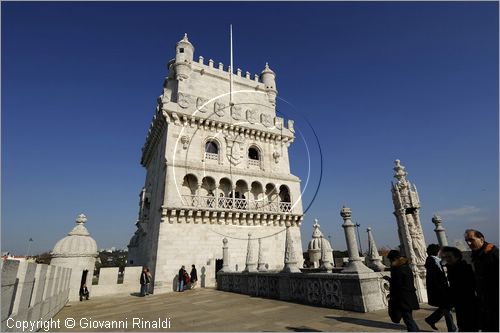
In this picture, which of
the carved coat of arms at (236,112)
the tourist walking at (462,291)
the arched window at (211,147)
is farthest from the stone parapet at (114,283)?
the tourist walking at (462,291)

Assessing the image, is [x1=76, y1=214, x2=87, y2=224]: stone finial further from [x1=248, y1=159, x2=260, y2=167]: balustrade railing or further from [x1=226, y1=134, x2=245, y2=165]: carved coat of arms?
[x1=248, y1=159, x2=260, y2=167]: balustrade railing

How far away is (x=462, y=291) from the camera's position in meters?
4.20

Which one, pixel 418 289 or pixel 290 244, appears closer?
pixel 418 289

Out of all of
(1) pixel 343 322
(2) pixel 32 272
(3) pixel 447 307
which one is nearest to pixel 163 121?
(2) pixel 32 272

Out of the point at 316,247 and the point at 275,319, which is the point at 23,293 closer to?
the point at 275,319

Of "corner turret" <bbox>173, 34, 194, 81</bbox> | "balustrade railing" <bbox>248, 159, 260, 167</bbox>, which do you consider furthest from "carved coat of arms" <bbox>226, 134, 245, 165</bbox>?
"corner turret" <bbox>173, 34, 194, 81</bbox>

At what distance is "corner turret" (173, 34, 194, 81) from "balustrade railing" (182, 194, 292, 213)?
1200cm

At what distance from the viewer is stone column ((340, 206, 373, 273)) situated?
812cm

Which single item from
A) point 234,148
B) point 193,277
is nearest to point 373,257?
point 193,277

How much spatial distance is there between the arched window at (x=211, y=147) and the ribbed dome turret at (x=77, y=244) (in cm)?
1161

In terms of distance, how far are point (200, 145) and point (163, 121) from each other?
13.4ft

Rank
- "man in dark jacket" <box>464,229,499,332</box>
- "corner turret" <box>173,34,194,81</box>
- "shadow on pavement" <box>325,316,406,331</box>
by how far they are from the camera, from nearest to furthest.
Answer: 1. "man in dark jacket" <box>464,229,499,332</box>
2. "shadow on pavement" <box>325,316,406,331</box>
3. "corner turret" <box>173,34,194,81</box>

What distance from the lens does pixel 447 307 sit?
15.6 feet

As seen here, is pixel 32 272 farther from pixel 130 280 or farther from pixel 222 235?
pixel 222 235
